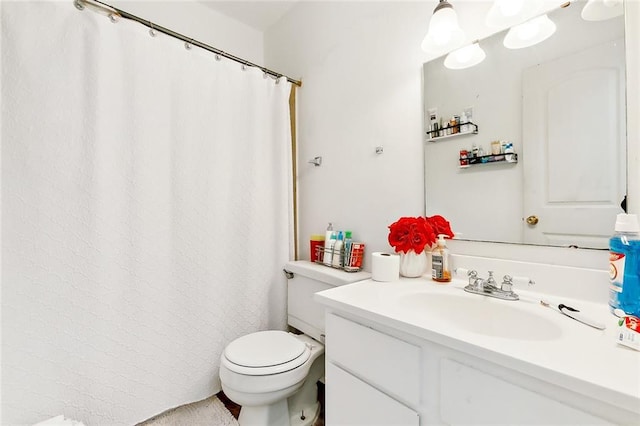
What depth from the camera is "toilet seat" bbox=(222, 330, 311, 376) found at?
3.51 ft

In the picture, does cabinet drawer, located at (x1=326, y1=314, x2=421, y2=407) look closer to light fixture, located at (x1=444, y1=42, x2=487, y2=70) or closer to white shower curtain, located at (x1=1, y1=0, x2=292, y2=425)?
white shower curtain, located at (x1=1, y1=0, x2=292, y2=425)

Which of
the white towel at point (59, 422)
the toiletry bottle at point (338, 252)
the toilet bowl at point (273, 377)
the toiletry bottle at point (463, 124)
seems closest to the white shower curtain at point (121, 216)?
the white towel at point (59, 422)

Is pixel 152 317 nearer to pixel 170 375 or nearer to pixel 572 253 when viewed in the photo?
pixel 170 375

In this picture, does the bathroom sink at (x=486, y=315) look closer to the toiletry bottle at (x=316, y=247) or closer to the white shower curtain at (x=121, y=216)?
the toiletry bottle at (x=316, y=247)

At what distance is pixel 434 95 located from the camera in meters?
1.13

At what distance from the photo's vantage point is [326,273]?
130 centimetres

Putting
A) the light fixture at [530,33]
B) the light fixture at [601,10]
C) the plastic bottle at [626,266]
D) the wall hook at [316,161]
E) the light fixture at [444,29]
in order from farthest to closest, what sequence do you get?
the wall hook at [316,161], the light fixture at [444,29], the light fixture at [530,33], the light fixture at [601,10], the plastic bottle at [626,266]

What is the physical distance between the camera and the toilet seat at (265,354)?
1069 mm

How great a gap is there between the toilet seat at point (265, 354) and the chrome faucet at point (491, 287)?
0.72 metres

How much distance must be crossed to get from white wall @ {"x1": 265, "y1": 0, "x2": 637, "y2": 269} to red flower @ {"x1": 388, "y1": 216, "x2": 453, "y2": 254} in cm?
12

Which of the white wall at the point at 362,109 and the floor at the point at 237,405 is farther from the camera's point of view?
the floor at the point at 237,405

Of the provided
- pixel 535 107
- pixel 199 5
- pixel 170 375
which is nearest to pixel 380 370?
pixel 535 107

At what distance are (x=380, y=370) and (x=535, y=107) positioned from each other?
0.96m

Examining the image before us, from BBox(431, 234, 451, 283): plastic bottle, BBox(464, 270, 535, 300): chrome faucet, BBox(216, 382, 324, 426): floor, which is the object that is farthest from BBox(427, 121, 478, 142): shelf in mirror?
BBox(216, 382, 324, 426): floor
